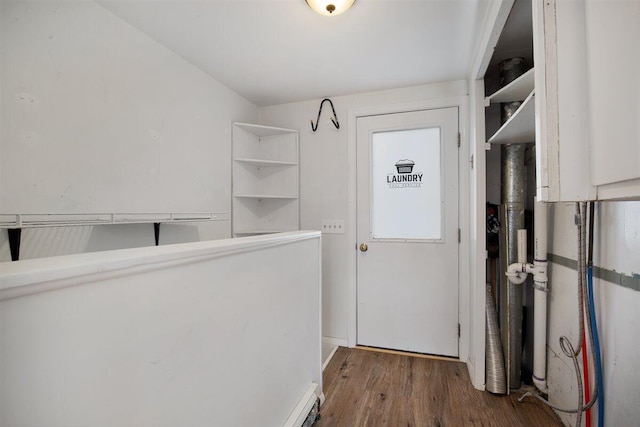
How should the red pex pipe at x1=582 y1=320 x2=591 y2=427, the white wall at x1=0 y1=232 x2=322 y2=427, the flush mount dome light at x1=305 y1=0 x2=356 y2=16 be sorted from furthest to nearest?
the flush mount dome light at x1=305 y1=0 x2=356 y2=16, the red pex pipe at x1=582 y1=320 x2=591 y2=427, the white wall at x1=0 y1=232 x2=322 y2=427

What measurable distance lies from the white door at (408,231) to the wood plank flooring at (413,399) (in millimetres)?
277

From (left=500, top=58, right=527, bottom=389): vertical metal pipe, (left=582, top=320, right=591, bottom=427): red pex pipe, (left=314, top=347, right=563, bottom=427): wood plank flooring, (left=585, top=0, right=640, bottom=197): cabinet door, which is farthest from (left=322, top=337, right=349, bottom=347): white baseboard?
(left=585, top=0, right=640, bottom=197): cabinet door

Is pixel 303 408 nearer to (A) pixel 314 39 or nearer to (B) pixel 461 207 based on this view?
(B) pixel 461 207

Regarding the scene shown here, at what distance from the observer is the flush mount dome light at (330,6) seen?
1.38 m

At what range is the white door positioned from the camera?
7.43 ft

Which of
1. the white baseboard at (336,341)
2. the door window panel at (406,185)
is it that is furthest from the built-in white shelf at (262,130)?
the white baseboard at (336,341)

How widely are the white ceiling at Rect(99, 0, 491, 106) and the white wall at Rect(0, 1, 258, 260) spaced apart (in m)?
0.17

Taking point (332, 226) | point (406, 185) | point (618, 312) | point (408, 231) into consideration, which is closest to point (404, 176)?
point (406, 185)

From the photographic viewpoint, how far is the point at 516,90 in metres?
1.68

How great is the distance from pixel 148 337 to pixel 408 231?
81.9 inches

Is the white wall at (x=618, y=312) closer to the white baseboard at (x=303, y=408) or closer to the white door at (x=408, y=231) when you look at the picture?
the white door at (x=408, y=231)

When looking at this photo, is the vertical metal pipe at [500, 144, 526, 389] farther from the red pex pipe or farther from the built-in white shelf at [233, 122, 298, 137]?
the built-in white shelf at [233, 122, 298, 137]

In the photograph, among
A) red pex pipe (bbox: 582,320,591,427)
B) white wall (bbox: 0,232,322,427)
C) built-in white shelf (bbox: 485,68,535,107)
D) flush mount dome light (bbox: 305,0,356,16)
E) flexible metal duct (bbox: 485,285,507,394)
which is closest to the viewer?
white wall (bbox: 0,232,322,427)

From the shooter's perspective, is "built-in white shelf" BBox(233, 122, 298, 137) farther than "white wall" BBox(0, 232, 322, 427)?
Yes
